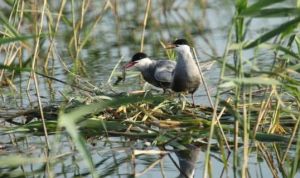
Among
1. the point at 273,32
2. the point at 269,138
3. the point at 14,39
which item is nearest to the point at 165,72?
the point at 269,138

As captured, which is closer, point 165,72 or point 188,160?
point 188,160

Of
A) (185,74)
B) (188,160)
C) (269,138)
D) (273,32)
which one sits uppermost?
(273,32)

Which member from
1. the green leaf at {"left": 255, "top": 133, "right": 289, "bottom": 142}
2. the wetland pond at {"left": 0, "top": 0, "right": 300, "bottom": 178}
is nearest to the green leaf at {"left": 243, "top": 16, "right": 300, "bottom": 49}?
the wetland pond at {"left": 0, "top": 0, "right": 300, "bottom": 178}

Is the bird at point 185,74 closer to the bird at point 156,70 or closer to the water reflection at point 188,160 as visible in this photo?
the bird at point 156,70

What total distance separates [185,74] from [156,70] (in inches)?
19.7

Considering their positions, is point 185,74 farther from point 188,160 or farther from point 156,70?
point 188,160

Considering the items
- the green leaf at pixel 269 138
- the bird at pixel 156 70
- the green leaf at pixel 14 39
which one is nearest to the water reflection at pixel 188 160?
the green leaf at pixel 269 138

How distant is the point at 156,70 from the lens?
7.92 metres

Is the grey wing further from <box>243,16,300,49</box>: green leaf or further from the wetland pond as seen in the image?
<box>243,16,300,49</box>: green leaf

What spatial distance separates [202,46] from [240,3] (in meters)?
5.79

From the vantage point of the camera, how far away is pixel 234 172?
4.69 metres

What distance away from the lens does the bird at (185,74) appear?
24.4ft

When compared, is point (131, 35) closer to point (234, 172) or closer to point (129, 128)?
point (129, 128)

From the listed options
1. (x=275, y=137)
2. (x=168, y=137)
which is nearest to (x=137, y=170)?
(x=168, y=137)
